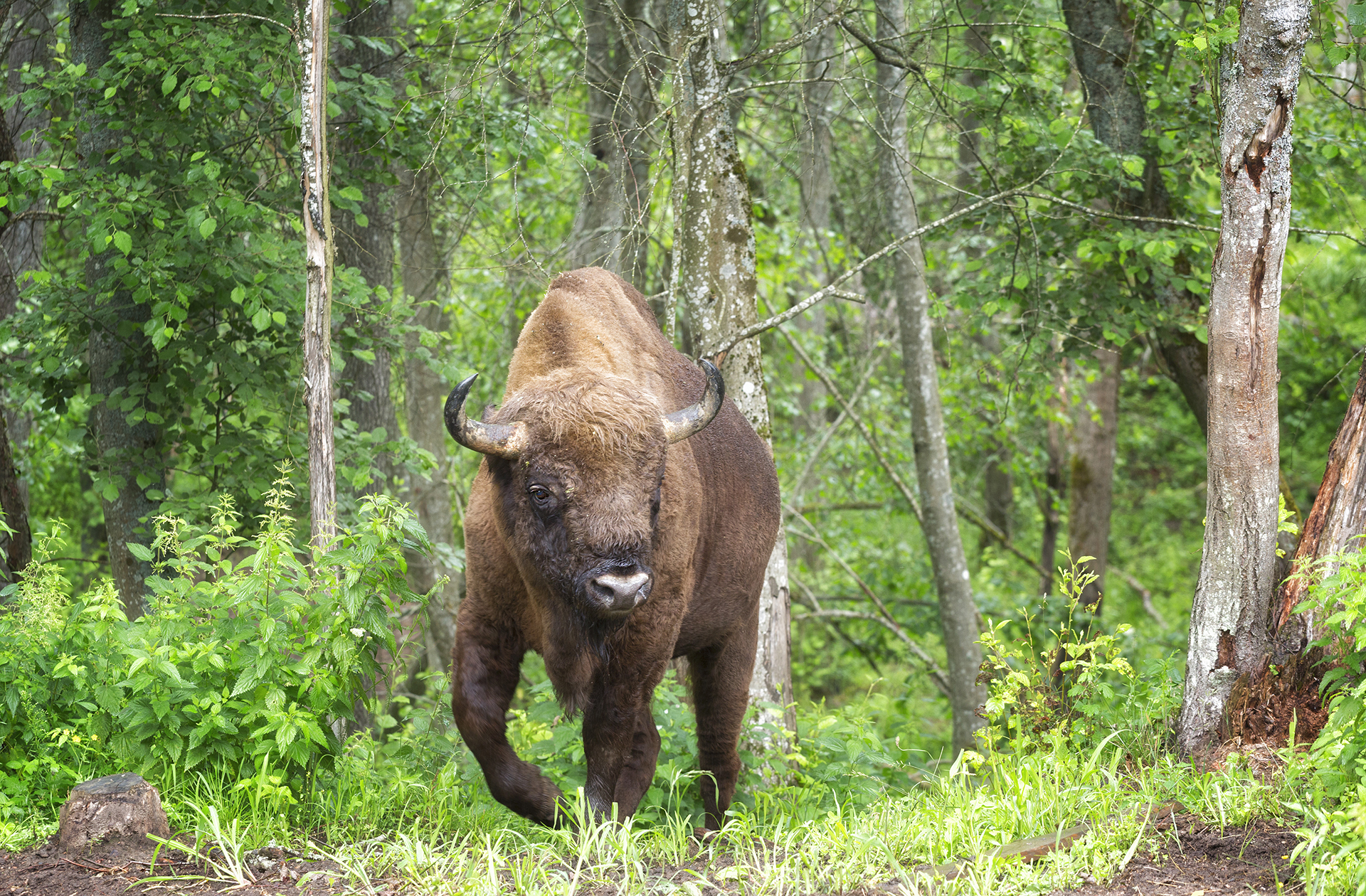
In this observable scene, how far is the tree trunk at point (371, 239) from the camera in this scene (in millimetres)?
7906

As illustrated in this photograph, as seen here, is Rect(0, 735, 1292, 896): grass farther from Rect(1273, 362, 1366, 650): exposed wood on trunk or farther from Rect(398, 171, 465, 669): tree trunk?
Rect(398, 171, 465, 669): tree trunk

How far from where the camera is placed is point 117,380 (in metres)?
7.27

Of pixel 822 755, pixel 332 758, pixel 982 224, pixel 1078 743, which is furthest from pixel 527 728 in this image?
pixel 982 224

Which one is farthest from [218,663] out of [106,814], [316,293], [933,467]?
[933,467]

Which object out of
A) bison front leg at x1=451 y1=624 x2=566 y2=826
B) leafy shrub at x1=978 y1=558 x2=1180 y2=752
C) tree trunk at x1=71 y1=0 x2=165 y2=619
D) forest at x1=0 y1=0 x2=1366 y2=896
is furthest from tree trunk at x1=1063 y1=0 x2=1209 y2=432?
tree trunk at x1=71 y1=0 x2=165 y2=619

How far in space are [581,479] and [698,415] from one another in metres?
0.69

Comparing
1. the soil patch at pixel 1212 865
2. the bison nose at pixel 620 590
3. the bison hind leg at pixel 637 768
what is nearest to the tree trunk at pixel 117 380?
the bison hind leg at pixel 637 768

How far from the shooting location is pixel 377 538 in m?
4.40

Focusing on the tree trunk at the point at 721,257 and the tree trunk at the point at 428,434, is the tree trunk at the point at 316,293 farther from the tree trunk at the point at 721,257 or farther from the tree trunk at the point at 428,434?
the tree trunk at the point at 428,434

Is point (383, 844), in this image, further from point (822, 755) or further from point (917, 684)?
point (917, 684)

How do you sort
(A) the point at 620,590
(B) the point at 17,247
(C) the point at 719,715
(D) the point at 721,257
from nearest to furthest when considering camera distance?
(A) the point at 620,590, (C) the point at 719,715, (D) the point at 721,257, (B) the point at 17,247

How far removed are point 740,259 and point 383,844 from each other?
414 centimetres

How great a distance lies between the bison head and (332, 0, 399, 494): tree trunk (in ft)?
11.1

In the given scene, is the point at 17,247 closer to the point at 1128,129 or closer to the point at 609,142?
the point at 609,142
